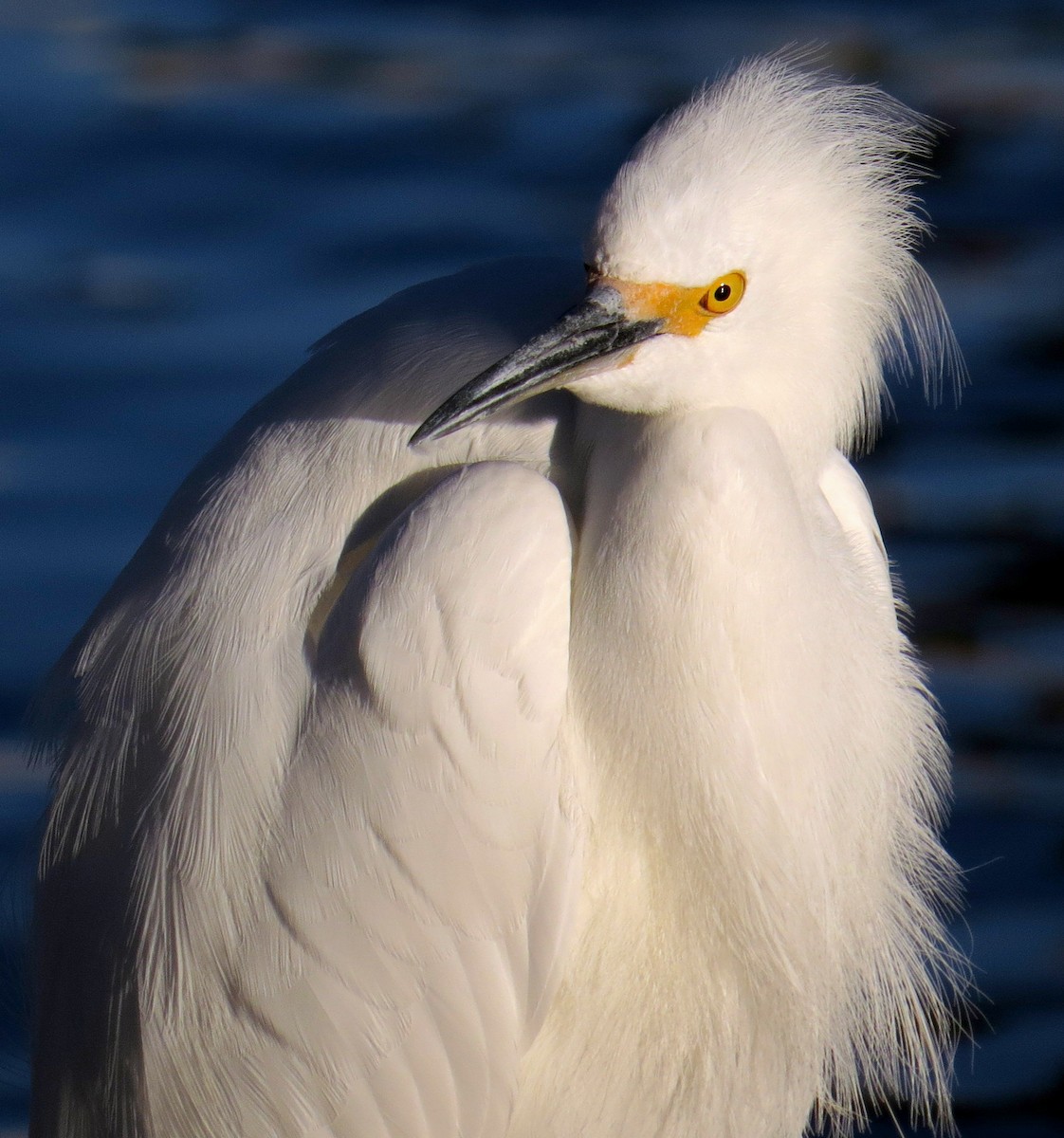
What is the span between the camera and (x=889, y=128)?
1702 millimetres

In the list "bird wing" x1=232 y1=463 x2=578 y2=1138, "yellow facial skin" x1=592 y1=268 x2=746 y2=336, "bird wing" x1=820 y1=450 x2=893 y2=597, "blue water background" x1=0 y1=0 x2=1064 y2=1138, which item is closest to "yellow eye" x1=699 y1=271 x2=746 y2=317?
"yellow facial skin" x1=592 y1=268 x2=746 y2=336

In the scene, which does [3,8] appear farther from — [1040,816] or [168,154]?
[1040,816]

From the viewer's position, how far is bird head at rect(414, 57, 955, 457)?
1458 mm

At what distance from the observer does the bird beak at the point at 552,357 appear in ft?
4.87

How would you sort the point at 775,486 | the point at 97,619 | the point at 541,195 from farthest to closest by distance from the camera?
the point at 541,195 < the point at 97,619 < the point at 775,486

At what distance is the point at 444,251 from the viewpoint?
4738 mm

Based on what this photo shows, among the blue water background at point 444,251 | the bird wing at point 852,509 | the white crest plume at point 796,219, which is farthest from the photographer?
the blue water background at point 444,251

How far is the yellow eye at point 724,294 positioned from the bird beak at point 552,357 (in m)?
0.04

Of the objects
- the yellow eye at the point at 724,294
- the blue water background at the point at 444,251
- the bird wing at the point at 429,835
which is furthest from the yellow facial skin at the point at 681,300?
the blue water background at the point at 444,251

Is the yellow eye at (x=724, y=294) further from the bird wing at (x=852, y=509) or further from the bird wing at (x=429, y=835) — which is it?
the bird wing at (x=852, y=509)

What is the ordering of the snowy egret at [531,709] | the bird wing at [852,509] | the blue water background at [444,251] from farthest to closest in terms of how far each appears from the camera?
1. the blue water background at [444,251]
2. the bird wing at [852,509]
3. the snowy egret at [531,709]

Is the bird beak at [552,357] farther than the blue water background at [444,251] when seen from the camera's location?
No

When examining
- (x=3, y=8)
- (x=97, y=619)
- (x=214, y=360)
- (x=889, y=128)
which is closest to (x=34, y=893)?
(x=97, y=619)

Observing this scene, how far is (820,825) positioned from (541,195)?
11.6ft
